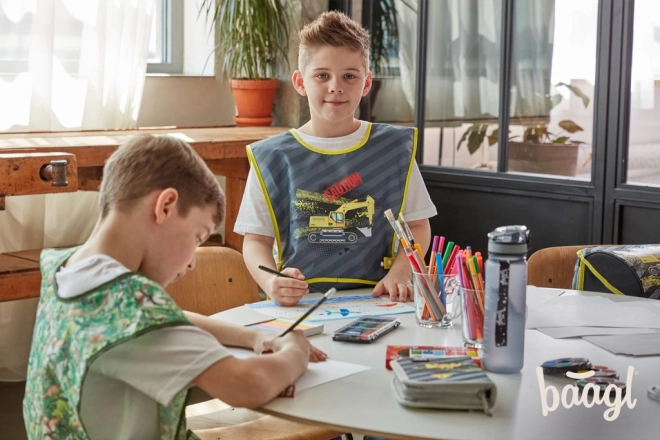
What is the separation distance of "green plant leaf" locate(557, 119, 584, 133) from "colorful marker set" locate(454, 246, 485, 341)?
1.97 meters

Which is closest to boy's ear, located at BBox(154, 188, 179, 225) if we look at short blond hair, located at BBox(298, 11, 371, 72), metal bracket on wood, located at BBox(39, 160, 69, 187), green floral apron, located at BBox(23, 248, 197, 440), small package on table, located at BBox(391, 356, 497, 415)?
green floral apron, located at BBox(23, 248, 197, 440)

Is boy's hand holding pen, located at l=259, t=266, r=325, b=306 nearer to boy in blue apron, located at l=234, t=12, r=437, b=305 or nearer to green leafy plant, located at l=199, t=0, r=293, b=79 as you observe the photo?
boy in blue apron, located at l=234, t=12, r=437, b=305

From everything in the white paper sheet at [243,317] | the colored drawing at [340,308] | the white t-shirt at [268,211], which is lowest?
the white paper sheet at [243,317]

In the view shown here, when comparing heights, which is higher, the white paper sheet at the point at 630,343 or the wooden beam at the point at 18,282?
the white paper sheet at the point at 630,343

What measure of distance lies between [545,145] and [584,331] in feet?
6.28

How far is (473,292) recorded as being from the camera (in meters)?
1.47

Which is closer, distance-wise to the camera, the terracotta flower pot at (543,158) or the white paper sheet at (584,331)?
the white paper sheet at (584,331)

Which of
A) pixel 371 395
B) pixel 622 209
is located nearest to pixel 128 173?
pixel 371 395

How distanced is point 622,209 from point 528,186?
385mm

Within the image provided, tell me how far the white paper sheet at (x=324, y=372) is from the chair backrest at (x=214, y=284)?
2.40 feet

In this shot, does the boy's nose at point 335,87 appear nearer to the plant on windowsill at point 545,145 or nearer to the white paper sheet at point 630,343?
the white paper sheet at point 630,343

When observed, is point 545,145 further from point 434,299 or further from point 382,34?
point 434,299

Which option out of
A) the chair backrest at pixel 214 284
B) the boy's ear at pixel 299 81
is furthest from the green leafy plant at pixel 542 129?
the chair backrest at pixel 214 284

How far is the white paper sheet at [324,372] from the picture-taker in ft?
4.41
